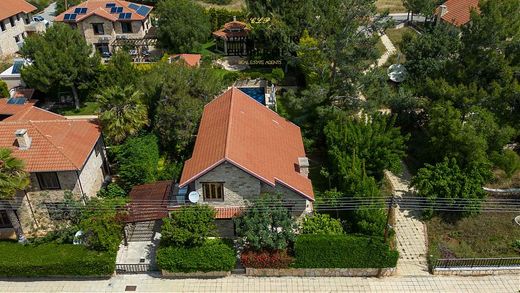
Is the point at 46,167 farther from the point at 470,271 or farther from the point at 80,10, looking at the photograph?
the point at 80,10

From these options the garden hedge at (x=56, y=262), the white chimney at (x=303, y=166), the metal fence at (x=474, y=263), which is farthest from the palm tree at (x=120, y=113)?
the metal fence at (x=474, y=263)

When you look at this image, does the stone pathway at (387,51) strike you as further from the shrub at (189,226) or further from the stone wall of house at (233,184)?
the shrub at (189,226)

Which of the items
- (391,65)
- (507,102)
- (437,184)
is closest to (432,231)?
(437,184)

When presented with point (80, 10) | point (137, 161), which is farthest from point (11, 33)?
point (137, 161)

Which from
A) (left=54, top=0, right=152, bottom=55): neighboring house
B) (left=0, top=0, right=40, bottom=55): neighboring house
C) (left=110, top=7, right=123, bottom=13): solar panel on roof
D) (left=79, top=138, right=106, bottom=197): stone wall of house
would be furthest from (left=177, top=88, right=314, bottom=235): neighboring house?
(left=0, top=0, right=40, bottom=55): neighboring house

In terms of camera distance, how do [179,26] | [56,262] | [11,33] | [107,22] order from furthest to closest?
[11,33], [107,22], [179,26], [56,262]

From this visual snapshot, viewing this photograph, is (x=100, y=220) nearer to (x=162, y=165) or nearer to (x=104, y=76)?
(x=162, y=165)
